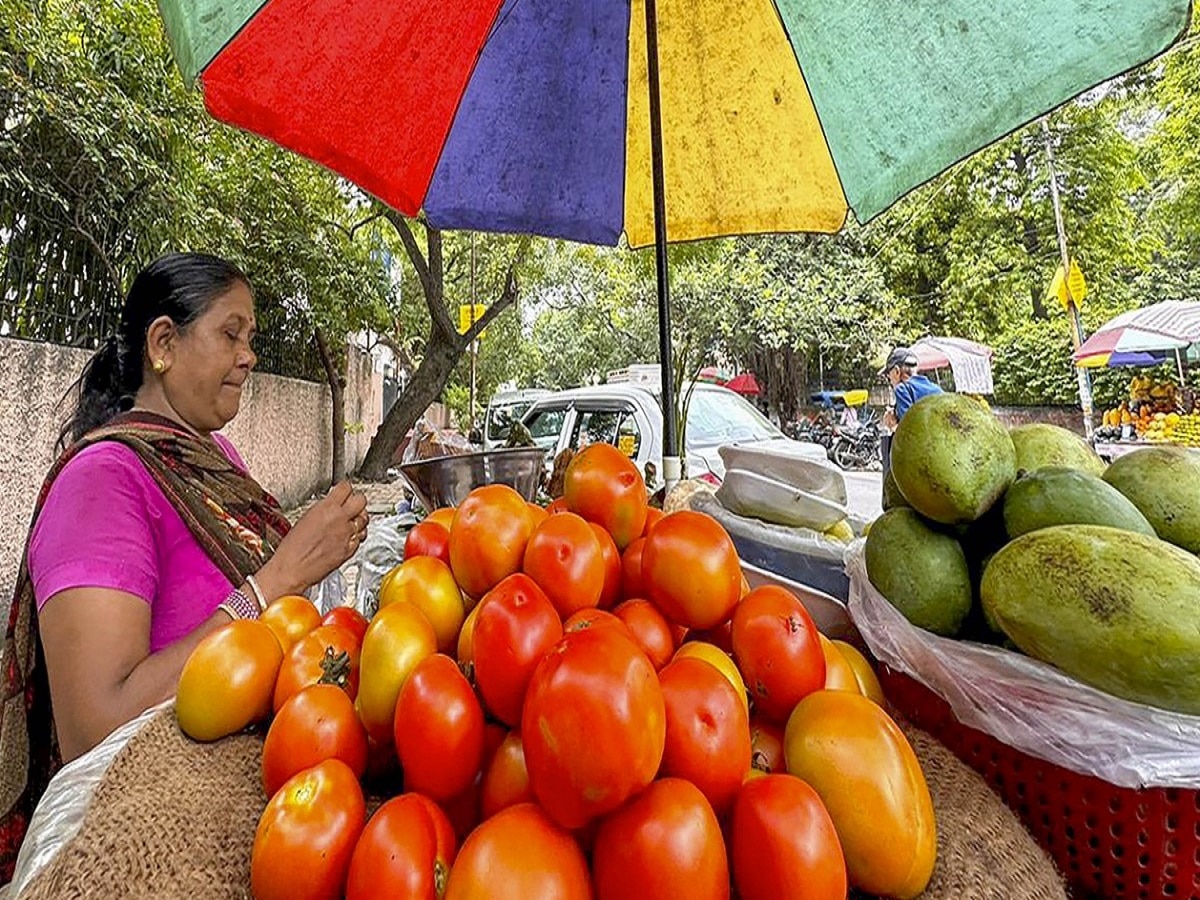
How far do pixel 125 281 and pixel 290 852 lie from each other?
5.48m

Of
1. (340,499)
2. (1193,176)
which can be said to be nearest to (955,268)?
(1193,176)

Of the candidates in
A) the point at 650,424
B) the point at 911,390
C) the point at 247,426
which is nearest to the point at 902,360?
the point at 911,390

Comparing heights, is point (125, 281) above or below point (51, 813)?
above

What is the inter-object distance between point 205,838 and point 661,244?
2.00 m

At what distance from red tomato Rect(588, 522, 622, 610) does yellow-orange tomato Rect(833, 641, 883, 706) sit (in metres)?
0.36

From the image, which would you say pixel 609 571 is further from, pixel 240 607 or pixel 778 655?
pixel 240 607

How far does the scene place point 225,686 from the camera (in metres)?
0.87

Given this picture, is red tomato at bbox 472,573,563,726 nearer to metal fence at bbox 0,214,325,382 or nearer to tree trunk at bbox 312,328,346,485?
metal fence at bbox 0,214,325,382

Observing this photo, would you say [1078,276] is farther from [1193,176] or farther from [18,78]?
[18,78]

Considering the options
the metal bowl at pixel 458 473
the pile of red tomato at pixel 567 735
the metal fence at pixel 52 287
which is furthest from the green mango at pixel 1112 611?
the metal fence at pixel 52 287

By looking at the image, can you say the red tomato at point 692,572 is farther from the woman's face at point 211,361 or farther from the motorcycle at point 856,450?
the motorcycle at point 856,450

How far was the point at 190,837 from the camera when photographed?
2.24 feet

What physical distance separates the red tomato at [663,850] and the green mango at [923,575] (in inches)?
20.4

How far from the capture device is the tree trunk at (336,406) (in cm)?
1101
